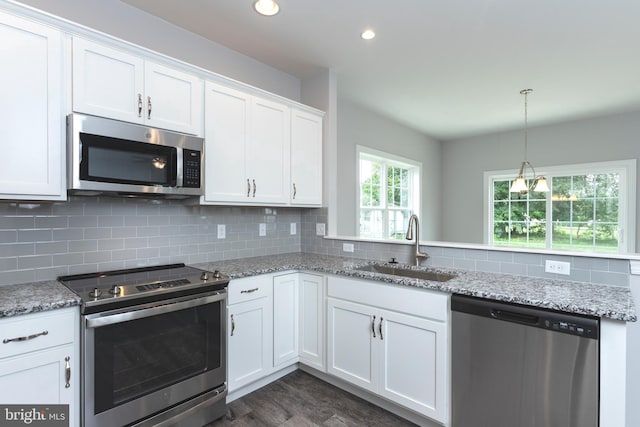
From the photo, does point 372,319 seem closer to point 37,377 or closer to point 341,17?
point 37,377

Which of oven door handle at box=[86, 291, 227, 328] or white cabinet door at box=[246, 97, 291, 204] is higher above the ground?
white cabinet door at box=[246, 97, 291, 204]

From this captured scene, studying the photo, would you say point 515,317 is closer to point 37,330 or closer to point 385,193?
point 37,330

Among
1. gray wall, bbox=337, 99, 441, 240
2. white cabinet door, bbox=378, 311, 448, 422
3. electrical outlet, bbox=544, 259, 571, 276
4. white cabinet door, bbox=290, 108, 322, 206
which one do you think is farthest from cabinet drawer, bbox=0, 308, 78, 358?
gray wall, bbox=337, 99, 441, 240

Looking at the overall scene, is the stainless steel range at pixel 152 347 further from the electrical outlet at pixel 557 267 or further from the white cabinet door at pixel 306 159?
the electrical outlet at pixel 557 267

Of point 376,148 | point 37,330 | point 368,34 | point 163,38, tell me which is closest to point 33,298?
point 37,330

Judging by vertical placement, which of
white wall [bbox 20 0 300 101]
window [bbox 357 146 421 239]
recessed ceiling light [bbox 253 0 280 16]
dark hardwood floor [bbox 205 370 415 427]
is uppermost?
recessed ceiling light [bbox 253 0 280 16]

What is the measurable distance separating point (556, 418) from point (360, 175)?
333 cm

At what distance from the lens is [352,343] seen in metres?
2.30

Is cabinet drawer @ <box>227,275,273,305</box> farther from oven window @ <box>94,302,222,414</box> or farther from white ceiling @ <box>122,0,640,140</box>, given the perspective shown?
white ceiling @ <box>122,0,640,140</box>

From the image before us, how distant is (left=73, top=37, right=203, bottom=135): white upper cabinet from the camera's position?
Result: 1751 mm

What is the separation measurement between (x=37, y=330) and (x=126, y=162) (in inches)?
37.0

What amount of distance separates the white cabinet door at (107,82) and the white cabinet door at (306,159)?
129cm

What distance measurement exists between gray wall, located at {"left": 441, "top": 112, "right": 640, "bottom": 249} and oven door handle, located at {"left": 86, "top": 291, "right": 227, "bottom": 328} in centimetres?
538

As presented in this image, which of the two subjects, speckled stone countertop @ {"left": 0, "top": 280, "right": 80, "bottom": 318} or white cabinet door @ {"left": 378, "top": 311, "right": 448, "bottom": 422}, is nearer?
speckled stone countertop @ {"left": 0, "top": 280, "right": 80, "bottom": 318}
